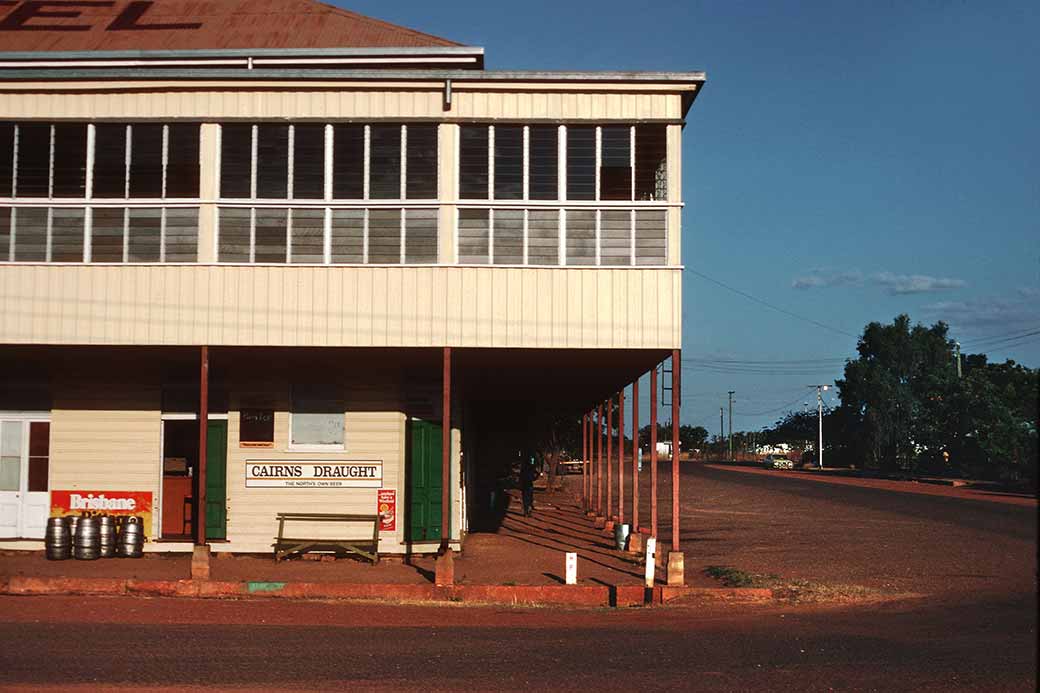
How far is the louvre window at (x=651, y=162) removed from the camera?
16.5 metres

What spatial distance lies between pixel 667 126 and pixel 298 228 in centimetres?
560

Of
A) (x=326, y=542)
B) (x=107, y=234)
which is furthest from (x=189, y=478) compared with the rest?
(x=107, y=234)

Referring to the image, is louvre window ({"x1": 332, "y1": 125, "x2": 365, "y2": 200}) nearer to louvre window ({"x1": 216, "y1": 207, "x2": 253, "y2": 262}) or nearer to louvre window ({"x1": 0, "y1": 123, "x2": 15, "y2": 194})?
louvre window ({"x1": 216, "y1": 207, "x2": 253, "y2": 262})

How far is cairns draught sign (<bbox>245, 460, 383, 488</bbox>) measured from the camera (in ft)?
62.5

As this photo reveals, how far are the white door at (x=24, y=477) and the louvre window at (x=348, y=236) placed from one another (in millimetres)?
6808

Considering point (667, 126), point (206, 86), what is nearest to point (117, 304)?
point (206, 86)

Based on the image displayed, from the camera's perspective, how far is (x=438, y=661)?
1027 centimetres

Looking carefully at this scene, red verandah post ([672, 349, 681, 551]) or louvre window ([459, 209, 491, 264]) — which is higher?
louvre window ([459, 209, 491, 264])

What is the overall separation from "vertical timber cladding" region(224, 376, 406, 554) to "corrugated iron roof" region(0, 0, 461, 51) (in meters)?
7.12

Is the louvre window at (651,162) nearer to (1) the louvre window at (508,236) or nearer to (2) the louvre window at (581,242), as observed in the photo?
(2) the louvre window at (581,242)

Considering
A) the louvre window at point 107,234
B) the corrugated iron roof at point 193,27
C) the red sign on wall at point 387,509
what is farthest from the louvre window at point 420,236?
the corrugated iron roof at point 193,27

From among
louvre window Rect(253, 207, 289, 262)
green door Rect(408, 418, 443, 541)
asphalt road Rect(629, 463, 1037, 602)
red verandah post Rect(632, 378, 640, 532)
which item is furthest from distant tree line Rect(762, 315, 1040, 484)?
louvre window Rect(253, 207, 289, 262)

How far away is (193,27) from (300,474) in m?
10.8

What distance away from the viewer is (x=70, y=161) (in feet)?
55.3
